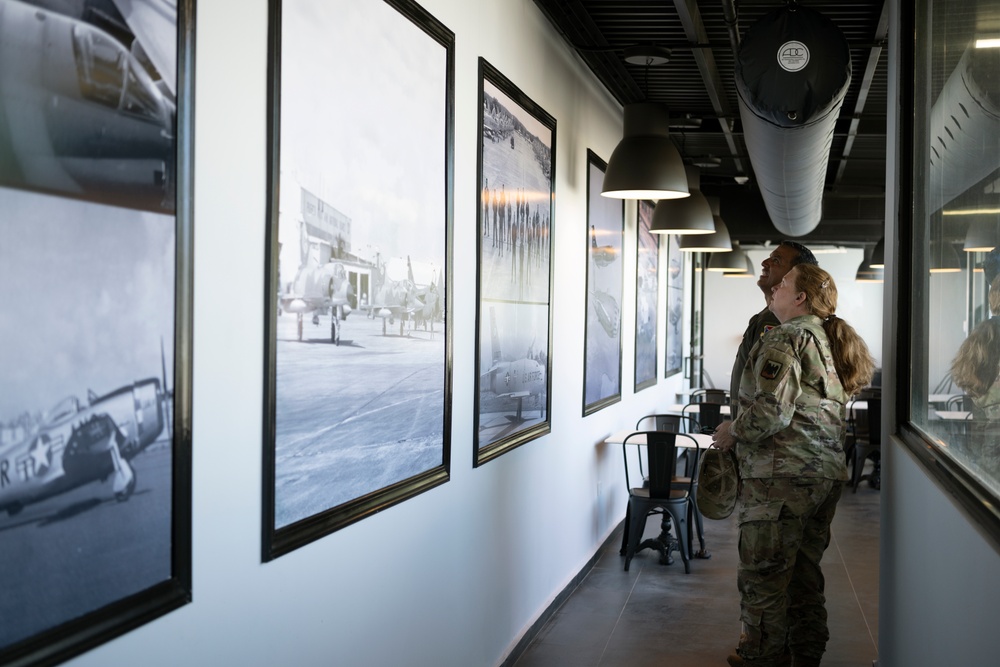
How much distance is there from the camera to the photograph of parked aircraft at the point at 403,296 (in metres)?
2.88

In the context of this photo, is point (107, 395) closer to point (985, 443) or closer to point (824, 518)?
point (985, 443)

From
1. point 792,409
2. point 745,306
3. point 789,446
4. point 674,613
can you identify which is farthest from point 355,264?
point 745,306

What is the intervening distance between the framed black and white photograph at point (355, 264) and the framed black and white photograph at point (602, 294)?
9.30 ft

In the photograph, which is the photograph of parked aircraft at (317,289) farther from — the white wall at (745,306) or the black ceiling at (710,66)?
the white wall at (745,306)

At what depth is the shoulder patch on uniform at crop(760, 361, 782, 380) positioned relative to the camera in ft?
13.3

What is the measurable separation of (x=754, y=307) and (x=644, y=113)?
43.0ft

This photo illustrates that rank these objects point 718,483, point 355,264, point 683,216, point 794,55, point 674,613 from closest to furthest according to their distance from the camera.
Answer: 1. point 355,264
2. point 794,55
3. point 718,483
4. point 674,613
5. point 683,216

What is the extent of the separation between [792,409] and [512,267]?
1354 mm

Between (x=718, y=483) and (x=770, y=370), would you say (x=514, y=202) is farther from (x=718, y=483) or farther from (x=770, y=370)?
(x=718, y=483)

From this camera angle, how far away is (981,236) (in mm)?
1934

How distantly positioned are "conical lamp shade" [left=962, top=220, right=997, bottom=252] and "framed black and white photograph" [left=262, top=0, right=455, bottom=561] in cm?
152

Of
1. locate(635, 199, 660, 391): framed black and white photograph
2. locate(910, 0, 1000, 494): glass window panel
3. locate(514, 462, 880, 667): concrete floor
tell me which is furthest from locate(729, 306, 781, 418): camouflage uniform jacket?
locate(635, 199, 660, 391): framed black and white photograph

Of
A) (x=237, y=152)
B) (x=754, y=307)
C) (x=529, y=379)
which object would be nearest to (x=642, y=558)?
(x=529, y=379)

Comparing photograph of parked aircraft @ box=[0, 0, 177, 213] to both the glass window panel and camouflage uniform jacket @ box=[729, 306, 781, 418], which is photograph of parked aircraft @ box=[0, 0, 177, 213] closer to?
the glass window panel
